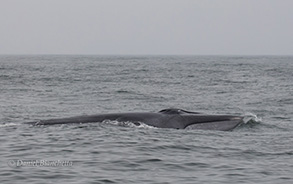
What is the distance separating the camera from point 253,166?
514 inches

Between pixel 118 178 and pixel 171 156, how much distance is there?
2646 mm

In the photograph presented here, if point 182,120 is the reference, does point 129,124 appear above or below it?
below

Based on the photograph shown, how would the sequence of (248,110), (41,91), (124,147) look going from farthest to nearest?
(41,91), (248,110), (124,147)

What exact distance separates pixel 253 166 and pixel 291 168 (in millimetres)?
864

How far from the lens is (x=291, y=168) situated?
12906mm

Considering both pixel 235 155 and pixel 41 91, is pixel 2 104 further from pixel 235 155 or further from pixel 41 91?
pixel 235 155

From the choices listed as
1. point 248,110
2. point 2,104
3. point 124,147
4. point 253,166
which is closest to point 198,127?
point 124,147

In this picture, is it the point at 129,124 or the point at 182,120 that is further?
the point at 129,124

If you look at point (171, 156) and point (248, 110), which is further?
point (248, 110)

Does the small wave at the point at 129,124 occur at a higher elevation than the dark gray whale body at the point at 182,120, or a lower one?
lower

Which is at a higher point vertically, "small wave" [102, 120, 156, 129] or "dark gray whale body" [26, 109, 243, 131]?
"dark gray whale body" [26, 109, 243, 131]

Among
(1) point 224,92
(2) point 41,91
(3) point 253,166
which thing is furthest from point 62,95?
(3) point 253,166

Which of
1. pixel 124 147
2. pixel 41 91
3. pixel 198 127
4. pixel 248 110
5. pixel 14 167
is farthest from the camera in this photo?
pixel 41 91

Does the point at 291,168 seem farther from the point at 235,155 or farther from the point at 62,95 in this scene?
the point at 62,95
